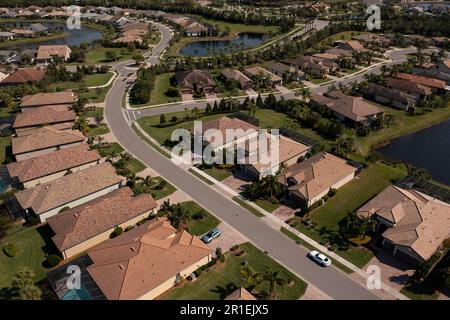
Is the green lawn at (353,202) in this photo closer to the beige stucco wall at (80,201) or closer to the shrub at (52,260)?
the beige stucco wall at (80,201)

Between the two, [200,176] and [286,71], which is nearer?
[200,176]

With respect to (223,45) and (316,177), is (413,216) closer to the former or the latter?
(316,177)

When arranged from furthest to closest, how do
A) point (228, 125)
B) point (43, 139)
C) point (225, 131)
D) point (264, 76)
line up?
point (264, 76)
point (228, 125)
point (225, 131)
point (43, 139)

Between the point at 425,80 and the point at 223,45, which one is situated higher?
the point at 425,80

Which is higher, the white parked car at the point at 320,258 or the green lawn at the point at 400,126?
the white parked car at the point at 320,258

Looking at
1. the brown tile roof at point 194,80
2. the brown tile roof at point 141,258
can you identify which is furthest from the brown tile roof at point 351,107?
the brown tile roof at point 141,258

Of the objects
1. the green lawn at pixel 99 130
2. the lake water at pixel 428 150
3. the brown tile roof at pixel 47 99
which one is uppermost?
the brown tile roof at pixel 47 99

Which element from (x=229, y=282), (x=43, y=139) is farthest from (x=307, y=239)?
(x=43, y=139)

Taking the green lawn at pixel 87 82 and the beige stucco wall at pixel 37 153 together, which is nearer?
the beige stucco wall at pixel 37 153
